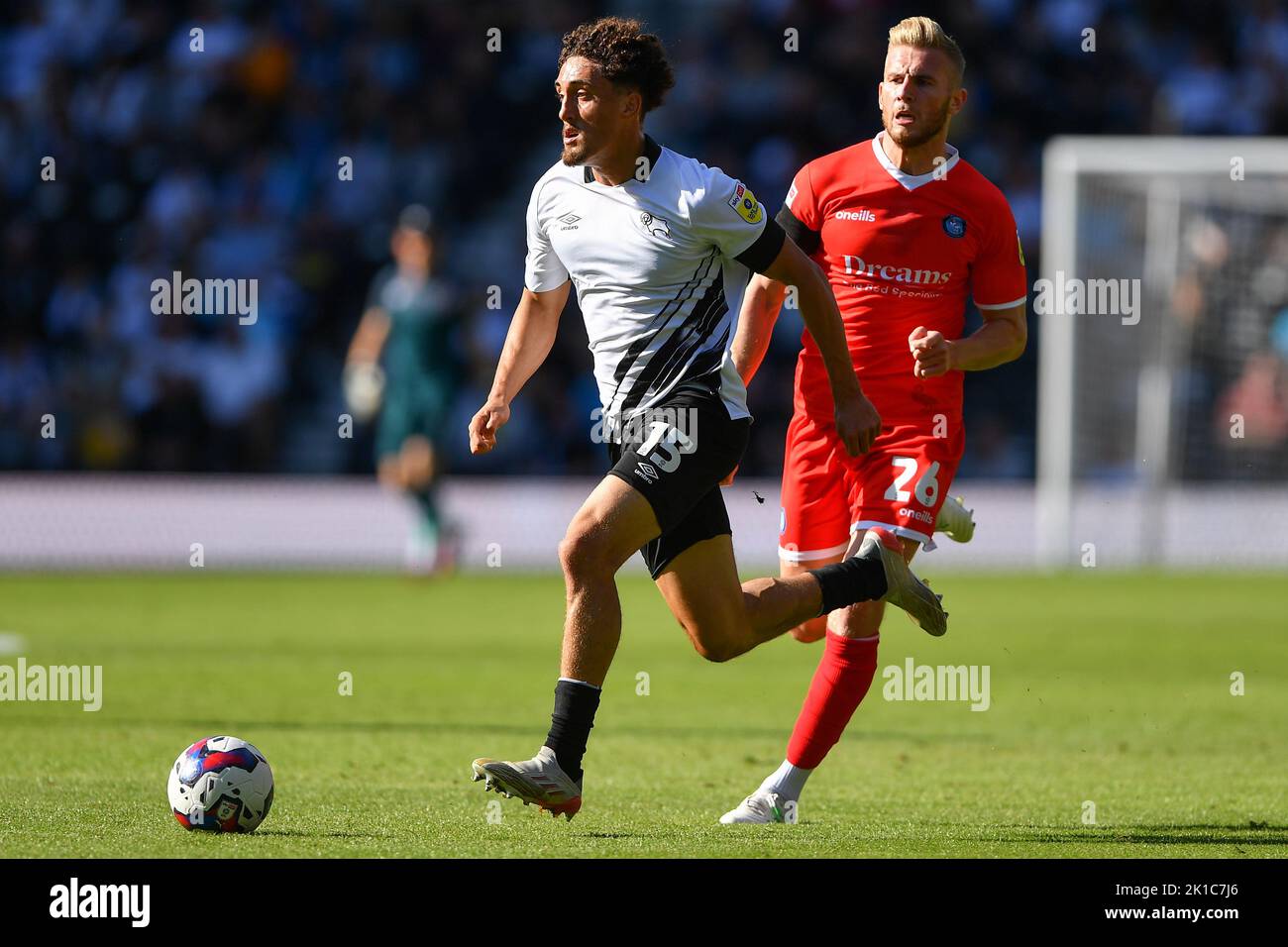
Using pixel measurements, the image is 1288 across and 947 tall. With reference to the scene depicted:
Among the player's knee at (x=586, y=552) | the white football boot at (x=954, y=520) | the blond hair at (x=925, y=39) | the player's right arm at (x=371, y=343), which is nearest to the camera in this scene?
the player's knee at (x=586, y=552)

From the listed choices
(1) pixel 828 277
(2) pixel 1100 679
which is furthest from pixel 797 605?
(2) pixel 1100 679

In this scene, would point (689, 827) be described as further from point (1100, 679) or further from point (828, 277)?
point (1100, 679)

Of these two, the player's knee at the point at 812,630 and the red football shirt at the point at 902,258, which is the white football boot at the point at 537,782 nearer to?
the player's knee at the point at 812,630

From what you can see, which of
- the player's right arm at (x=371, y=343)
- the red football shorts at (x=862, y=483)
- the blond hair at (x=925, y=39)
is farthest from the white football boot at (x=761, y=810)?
the player's right arm at (x=371, y=343)

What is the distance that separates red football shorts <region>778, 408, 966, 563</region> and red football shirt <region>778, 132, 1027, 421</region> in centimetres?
8

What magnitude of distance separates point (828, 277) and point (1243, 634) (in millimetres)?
8168

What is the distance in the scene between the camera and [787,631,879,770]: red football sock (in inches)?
277

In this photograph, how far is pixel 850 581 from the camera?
22.0ft

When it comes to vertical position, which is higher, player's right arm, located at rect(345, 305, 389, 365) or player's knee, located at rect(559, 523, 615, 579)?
player's right arm, located at rect(345, 305, 389, 365)

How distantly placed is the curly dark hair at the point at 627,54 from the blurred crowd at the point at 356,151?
13801mm

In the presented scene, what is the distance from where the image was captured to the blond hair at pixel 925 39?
22.4ft

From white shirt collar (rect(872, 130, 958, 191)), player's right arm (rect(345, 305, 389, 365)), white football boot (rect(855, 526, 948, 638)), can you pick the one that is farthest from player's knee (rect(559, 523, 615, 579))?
player's right arm (rect(345, 305, 389, 365))

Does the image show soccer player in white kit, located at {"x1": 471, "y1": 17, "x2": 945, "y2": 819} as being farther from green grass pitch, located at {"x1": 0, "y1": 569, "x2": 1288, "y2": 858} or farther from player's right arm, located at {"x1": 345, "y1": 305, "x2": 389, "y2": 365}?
player's right arm, located at {"x1": 345, "y1": 305, "x2": 389, "y2": 365}

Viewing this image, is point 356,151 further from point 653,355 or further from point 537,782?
point 537,782
